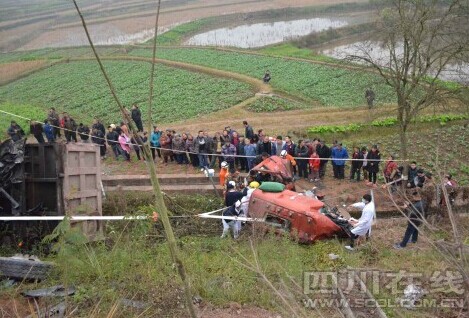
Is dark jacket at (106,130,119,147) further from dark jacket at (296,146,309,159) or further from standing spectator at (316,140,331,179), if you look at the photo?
standing spectator at (316,140,331,179)

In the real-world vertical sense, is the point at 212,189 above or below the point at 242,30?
below

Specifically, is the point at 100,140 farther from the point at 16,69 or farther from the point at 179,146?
the point at 16,69

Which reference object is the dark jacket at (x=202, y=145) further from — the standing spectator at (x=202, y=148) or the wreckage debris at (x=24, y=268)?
the wreckage debris at (x=24, y=268)

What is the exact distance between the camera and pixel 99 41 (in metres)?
51.9

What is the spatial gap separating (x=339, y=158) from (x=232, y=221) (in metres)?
5.46

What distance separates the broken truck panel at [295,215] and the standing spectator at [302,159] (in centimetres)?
439

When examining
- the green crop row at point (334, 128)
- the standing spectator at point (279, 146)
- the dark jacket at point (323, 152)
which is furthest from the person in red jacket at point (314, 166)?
the green crop row at point (334, 128)

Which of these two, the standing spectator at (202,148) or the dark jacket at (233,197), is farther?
the standing spectator at (202,148)

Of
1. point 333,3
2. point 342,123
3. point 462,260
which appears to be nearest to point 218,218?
point 462,260

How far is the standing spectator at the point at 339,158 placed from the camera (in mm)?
15008

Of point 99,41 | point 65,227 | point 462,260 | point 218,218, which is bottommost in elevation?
point 218,218

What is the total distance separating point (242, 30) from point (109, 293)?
51.6 meters

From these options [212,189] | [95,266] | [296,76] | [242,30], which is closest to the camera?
[95,266]

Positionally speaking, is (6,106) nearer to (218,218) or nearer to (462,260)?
(218,218)
